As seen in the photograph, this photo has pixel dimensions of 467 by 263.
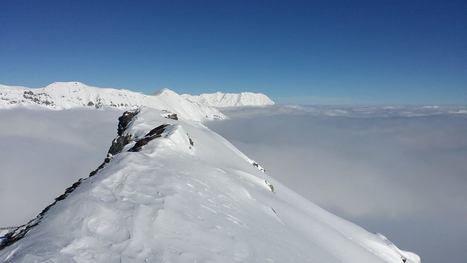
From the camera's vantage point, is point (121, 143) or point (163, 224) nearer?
point (163, 224)

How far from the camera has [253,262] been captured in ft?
33.3

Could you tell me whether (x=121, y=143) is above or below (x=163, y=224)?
above

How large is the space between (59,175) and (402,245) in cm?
20991

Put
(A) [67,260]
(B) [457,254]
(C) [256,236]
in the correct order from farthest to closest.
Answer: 1. (B) [457,254]
2. (C) [256,236]
3. (A) [67,260]

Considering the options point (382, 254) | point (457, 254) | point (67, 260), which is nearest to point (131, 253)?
point (67, 260)

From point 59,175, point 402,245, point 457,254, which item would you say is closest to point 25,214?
point 59,175

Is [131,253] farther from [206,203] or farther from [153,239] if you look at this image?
[206,203]

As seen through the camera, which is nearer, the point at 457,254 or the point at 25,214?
the point at 25,214

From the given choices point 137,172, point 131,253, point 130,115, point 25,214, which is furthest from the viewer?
point 25,214

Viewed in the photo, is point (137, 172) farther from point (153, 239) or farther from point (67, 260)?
point (67, 260)

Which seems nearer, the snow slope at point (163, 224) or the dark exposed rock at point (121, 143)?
the snow slope at point (163, 224)

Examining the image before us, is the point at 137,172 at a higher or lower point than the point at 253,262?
higher

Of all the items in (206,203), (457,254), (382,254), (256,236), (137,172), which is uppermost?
(137,172)

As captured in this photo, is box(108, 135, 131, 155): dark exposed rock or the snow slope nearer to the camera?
the snow slope
